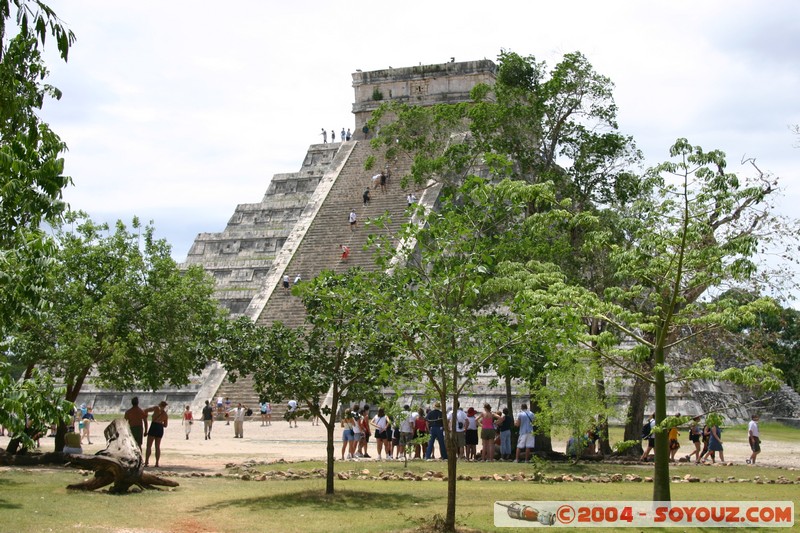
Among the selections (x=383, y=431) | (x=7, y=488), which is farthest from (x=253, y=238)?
(x=7, y=488)

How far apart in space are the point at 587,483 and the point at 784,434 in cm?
1437

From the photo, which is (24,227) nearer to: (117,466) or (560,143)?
(117,466)

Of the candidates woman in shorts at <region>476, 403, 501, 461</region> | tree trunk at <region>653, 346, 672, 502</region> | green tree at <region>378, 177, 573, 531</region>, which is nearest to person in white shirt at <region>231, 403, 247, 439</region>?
woman in shorts at <region>476, 403, 501, 461</region>

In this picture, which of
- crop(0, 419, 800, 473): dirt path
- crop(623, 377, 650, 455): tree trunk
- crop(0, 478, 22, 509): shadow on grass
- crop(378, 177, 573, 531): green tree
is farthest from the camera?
crop(623, 377, 650, 455): tree trunk

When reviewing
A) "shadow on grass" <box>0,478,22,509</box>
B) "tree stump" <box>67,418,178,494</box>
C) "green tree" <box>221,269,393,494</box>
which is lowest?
"shadow on grass" <box>0,478,22,509</box>

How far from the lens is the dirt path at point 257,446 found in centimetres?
1805

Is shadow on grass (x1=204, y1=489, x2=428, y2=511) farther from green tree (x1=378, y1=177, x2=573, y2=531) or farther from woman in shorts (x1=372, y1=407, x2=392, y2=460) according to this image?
woman in shorts (x1=372, y1=407, x2=392, y2=460)

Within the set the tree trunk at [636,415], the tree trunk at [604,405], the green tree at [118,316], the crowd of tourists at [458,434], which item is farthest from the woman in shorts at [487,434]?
the green tree at [118,316]

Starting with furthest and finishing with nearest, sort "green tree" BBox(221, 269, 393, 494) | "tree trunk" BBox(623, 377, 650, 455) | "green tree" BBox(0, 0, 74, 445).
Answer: "tree trunk" BBox(623, 377, 650, 455) < "green tree" BBox(221, 269, 393, 494) < "green tree" BBox(0, 0, 74, 445)

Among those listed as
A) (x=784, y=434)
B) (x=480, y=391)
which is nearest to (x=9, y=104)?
(x=480, y=391)

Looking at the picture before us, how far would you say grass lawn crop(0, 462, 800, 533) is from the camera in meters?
10.2

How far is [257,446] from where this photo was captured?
21.0m

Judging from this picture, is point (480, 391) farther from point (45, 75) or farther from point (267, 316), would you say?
point (45, 75)

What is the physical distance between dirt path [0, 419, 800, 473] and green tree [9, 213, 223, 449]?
1.87m
